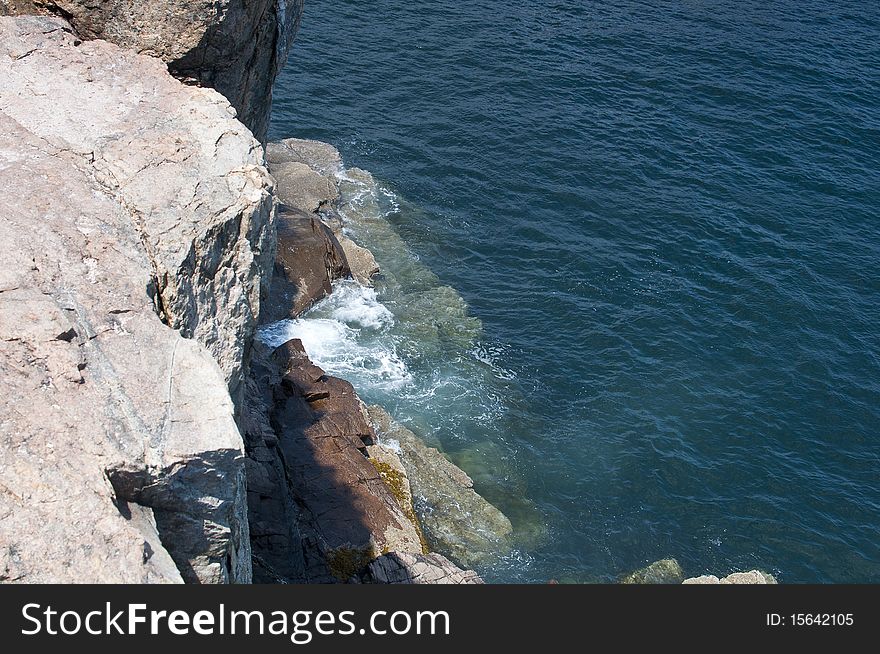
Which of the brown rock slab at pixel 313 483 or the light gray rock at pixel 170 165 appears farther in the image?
the brown rock slab at pixel 313 483

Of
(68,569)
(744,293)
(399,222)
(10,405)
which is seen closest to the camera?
(68,569)

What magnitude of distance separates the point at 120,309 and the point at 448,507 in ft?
68.3

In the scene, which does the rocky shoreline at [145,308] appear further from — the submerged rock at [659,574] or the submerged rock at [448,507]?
the submerged rock at [659,574]

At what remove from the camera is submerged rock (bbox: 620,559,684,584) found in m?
31.9

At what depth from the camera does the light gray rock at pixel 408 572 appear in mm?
26969

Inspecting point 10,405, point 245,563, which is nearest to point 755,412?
point 245,563

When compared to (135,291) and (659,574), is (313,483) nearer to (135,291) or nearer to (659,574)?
(659,574)

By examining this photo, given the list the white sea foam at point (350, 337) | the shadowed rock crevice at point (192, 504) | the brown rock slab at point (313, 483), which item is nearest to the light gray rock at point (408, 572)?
the brown rock slab at point (313, 483)

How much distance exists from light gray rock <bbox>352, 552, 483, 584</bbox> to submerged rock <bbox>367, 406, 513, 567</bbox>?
10.7 feet

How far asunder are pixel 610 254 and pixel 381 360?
14.7 meters

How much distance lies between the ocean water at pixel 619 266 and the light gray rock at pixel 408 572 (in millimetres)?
4278

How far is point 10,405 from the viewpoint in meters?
11.8

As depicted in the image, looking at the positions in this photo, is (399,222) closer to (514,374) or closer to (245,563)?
(514,374)

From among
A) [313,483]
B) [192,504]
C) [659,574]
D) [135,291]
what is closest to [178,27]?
[135,291]
